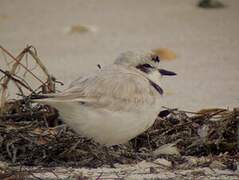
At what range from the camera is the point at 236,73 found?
20.1 ft

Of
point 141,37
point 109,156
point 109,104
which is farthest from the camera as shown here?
point 141,37

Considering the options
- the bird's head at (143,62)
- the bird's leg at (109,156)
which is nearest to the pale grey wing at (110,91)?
the bird's head at (143,62)

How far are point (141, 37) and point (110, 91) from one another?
2800 millimetres

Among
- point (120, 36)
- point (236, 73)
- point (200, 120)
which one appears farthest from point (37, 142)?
point (120, 36)

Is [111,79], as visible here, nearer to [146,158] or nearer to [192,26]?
[146,158]

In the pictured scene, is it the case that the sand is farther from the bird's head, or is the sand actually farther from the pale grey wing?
the pale grey wing

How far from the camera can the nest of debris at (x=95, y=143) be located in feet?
13.7

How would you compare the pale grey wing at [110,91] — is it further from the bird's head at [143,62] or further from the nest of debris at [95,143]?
the nest of debris at [95,143]

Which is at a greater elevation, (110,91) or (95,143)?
(110,91)

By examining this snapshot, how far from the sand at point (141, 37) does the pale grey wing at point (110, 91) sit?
1241 mm

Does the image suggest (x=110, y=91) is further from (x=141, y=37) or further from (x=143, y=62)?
(x=141, y=37)

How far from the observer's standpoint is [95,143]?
4363 mm

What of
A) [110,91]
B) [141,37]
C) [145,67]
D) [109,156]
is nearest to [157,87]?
[145,67]

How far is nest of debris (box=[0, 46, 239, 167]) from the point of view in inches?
165
